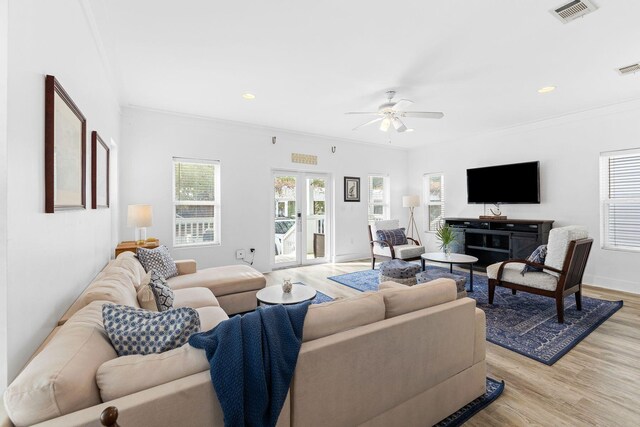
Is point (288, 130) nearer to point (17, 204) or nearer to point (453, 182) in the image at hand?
point (453, 182)

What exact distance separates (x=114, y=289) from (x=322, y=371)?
1469 millimetres

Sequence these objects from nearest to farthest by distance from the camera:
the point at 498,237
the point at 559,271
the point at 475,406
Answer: the point at 475,406, the point at 559,271, the point at 498,237

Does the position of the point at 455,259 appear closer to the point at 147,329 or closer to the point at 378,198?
the point at 378,198

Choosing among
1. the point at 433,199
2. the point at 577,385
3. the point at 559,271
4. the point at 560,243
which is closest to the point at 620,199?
the point at 560,243

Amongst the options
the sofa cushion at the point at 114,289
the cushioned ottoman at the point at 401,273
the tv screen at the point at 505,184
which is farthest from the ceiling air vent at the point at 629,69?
the sofa cushion at the point at 114,289

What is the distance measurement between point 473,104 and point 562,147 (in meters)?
1.91

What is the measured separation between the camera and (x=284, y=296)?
2.96 m

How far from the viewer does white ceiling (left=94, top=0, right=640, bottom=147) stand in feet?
7.41

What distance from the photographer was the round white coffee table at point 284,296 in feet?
9.18

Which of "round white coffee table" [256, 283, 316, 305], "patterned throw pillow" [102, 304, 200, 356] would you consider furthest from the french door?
"patterned throw pillow" [102, 304, 200, 356]

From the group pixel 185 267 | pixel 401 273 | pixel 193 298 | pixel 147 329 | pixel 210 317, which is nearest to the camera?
pixel 147 329

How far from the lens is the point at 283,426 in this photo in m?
1.23

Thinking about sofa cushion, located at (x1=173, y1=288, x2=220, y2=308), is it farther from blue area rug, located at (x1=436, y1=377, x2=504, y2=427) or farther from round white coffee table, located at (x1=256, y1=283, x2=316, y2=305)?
blue area rug, located at (x1=436, y1=377, x2=504, y2=427)

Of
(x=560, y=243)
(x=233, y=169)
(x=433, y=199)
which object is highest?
(x=233, y=169)
